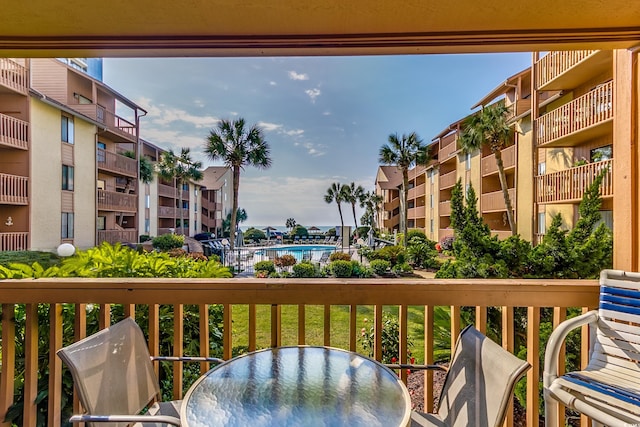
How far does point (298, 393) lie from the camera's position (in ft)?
4.09

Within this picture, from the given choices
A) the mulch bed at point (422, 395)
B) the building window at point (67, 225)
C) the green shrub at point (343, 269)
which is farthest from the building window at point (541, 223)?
the building window at point (67, 225)

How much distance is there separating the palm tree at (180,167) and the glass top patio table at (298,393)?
2502 centimetres

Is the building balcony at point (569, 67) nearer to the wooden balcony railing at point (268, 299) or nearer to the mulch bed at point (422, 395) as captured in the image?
the mulch bed at point (422, 395)

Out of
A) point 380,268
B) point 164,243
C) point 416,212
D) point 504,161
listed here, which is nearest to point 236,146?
point 164,243

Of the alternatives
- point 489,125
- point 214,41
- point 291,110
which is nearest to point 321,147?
point 291,110

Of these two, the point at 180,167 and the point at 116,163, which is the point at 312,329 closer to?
the point at 116,163

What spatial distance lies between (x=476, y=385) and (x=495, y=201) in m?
16.0

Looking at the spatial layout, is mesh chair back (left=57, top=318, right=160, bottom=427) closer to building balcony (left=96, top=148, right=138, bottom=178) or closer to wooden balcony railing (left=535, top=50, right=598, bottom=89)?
wooden balcony railing (left=535, top=50, right=598, bottom=89)

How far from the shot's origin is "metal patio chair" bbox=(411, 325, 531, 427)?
3.47 ft

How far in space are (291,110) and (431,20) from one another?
14.0 meters

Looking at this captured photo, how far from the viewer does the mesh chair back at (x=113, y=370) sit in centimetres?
115

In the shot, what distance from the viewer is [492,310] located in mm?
3713

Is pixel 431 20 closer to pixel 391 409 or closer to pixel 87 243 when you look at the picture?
pixel 391 409

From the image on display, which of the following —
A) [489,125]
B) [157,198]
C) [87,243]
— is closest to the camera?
[489,125]
